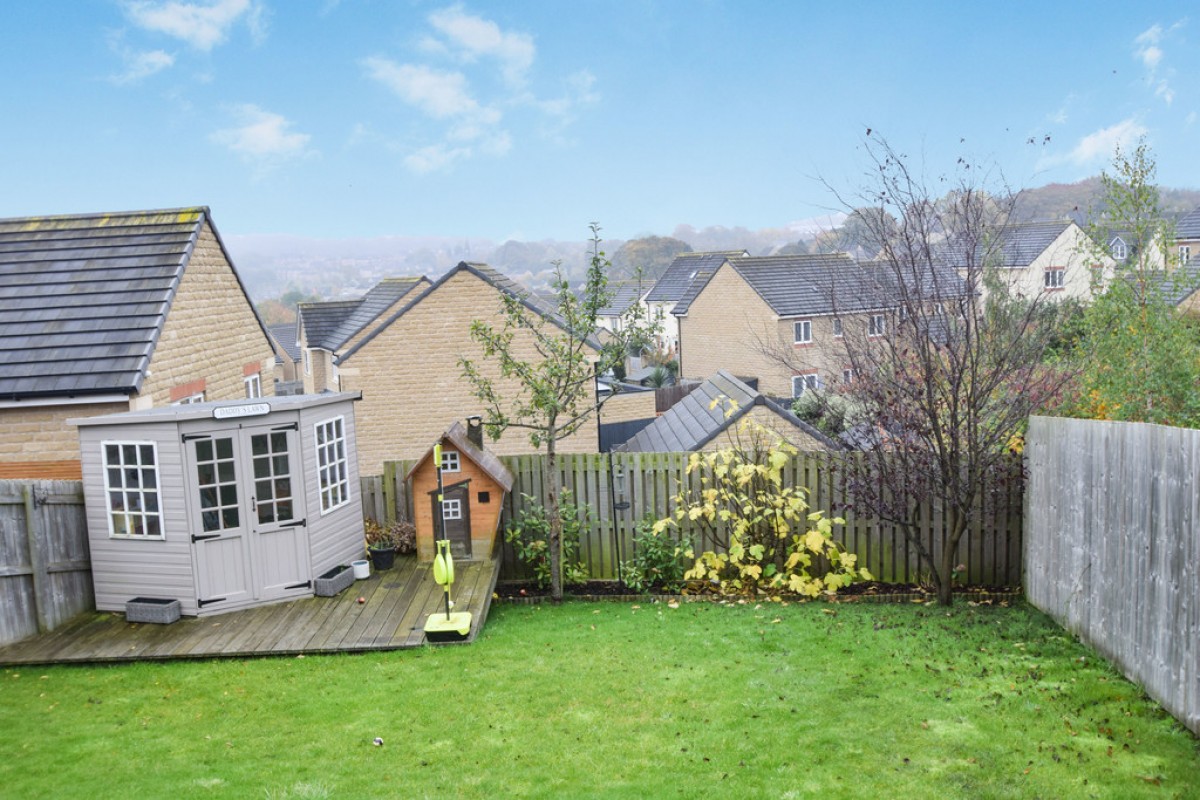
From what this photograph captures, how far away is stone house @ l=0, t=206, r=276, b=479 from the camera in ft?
41.2

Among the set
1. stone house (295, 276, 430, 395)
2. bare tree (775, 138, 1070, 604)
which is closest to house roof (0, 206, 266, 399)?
bare tree (775, 138, 1070, 604)

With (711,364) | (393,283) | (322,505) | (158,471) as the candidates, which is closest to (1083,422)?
(322,505)

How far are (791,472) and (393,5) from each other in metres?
181

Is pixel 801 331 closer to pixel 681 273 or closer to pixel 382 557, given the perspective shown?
pixel 681 273

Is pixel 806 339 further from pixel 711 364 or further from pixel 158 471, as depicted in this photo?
pixel 158 471

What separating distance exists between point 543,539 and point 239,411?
13.7 feet

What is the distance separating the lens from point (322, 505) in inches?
441

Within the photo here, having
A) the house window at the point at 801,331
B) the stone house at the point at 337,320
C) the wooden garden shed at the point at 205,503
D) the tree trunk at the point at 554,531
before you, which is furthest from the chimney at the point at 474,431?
the house window at the point at 801,331

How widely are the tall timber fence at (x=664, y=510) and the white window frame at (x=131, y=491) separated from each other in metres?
2.99

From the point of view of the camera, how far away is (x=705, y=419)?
49.8ft

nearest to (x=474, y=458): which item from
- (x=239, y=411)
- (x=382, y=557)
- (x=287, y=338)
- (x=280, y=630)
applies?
(x=382, y=557)

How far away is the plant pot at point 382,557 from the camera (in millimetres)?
11727

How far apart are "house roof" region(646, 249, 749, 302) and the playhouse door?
54.9m

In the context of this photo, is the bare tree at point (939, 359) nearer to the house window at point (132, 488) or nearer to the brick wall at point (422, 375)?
the house window at point (132, 488)
